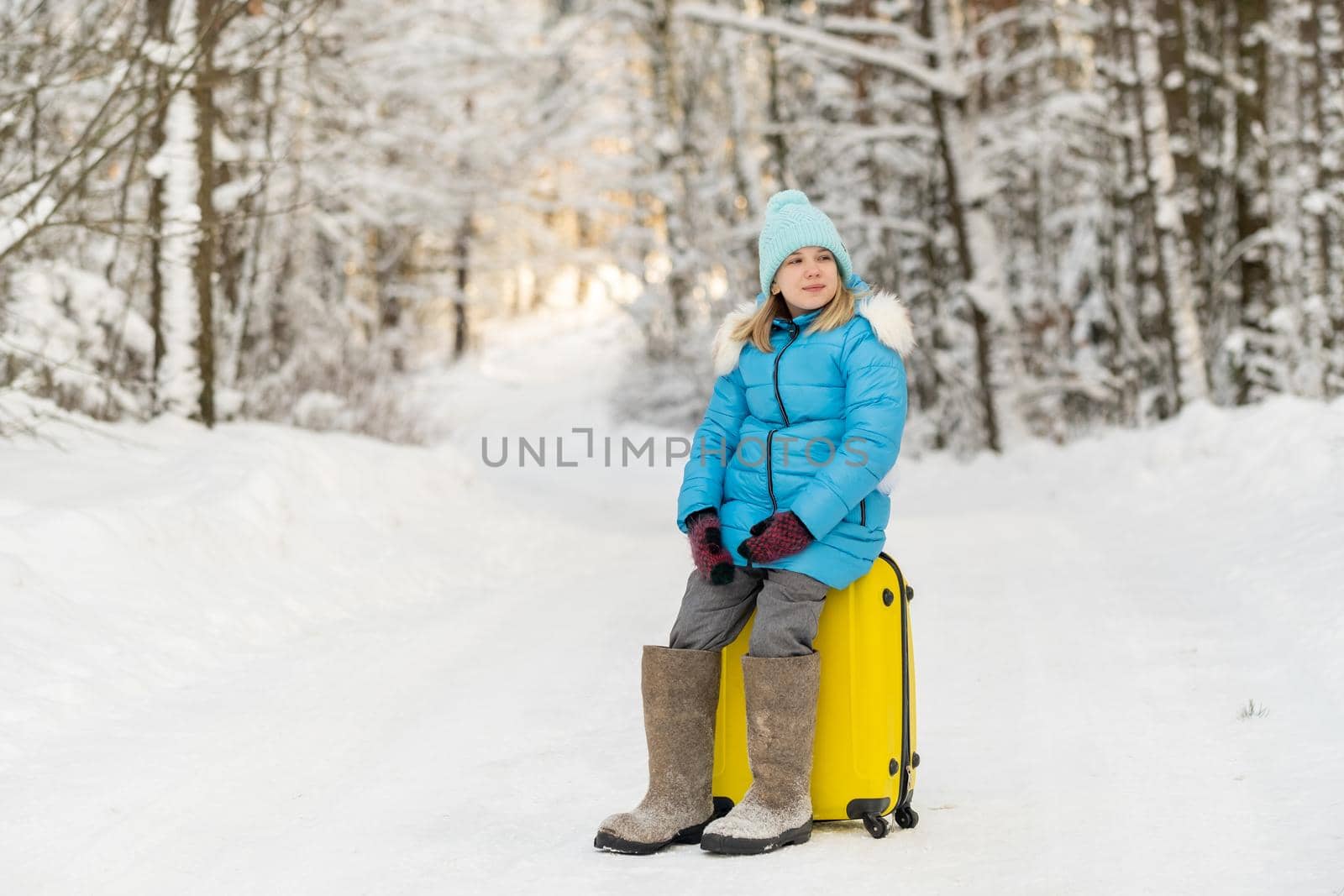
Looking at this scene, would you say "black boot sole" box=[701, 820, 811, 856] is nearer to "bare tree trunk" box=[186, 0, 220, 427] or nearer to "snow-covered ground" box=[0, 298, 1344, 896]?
"snow-covered ground" box=[0, 298, 1344, 896]

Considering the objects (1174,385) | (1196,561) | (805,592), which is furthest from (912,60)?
(805,592)

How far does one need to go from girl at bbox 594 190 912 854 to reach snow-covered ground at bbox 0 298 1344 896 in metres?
0.17

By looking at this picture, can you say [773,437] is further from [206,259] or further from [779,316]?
[206,259]

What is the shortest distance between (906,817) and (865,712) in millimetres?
297

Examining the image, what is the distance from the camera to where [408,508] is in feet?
28.1

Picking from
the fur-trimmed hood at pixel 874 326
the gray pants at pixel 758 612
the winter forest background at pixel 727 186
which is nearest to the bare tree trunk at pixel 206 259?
the winter forest background at pixel 727 186

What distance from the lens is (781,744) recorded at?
130 inches

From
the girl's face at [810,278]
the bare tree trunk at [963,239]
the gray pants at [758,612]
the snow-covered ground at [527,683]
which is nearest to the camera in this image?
the snow-covered ground at [527,683]

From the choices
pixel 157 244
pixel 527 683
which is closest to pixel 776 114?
pixel 157 244

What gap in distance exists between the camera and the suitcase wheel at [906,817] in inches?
133

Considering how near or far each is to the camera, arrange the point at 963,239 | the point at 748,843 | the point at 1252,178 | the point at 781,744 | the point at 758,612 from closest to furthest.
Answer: the point at 748,843 < the point at 781,744 < the point at 758,612 < the point at 963,239 < the point at 1252,178

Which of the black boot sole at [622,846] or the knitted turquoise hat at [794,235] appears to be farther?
the knitted turquoise hat at [794,235]

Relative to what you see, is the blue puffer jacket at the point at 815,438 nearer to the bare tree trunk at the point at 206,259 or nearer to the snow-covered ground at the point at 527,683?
the snow-covered ground at the point at 527,683

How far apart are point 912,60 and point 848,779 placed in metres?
12.0
